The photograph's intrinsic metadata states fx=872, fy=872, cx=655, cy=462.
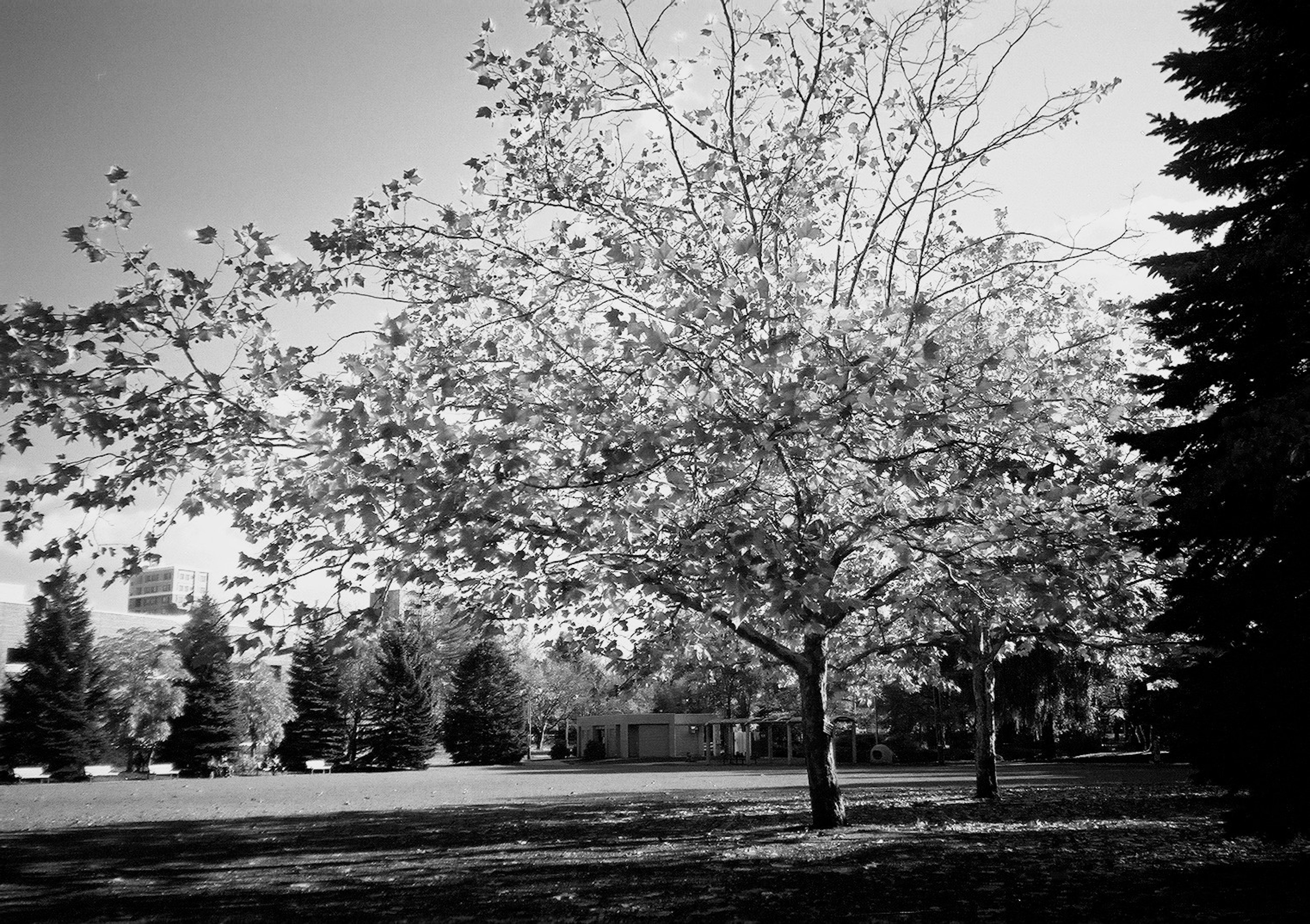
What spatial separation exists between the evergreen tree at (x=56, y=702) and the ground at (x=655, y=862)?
18.9m

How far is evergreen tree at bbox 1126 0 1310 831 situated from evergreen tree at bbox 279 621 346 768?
44032mm

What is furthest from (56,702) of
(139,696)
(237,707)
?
(237,707)

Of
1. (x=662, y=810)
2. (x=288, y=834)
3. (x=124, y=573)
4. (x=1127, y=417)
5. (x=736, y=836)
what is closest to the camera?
(x=124, y=573)

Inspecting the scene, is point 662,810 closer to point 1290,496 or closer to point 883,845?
point 883,845

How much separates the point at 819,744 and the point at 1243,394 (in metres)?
7.76

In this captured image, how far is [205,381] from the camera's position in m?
7.30

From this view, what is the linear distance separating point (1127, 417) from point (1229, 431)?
123 inches

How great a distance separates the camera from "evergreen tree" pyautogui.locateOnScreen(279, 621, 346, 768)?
4703 cm

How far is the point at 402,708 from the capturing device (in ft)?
155

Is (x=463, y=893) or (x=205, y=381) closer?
(x=205, y=381)

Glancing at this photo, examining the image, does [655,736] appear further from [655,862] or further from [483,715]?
[655,862]

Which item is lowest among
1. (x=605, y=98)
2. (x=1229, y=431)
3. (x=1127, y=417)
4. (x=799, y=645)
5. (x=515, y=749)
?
(x=515, y=749)

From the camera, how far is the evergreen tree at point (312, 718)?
47031mm

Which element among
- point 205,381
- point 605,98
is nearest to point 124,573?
point 205,381
